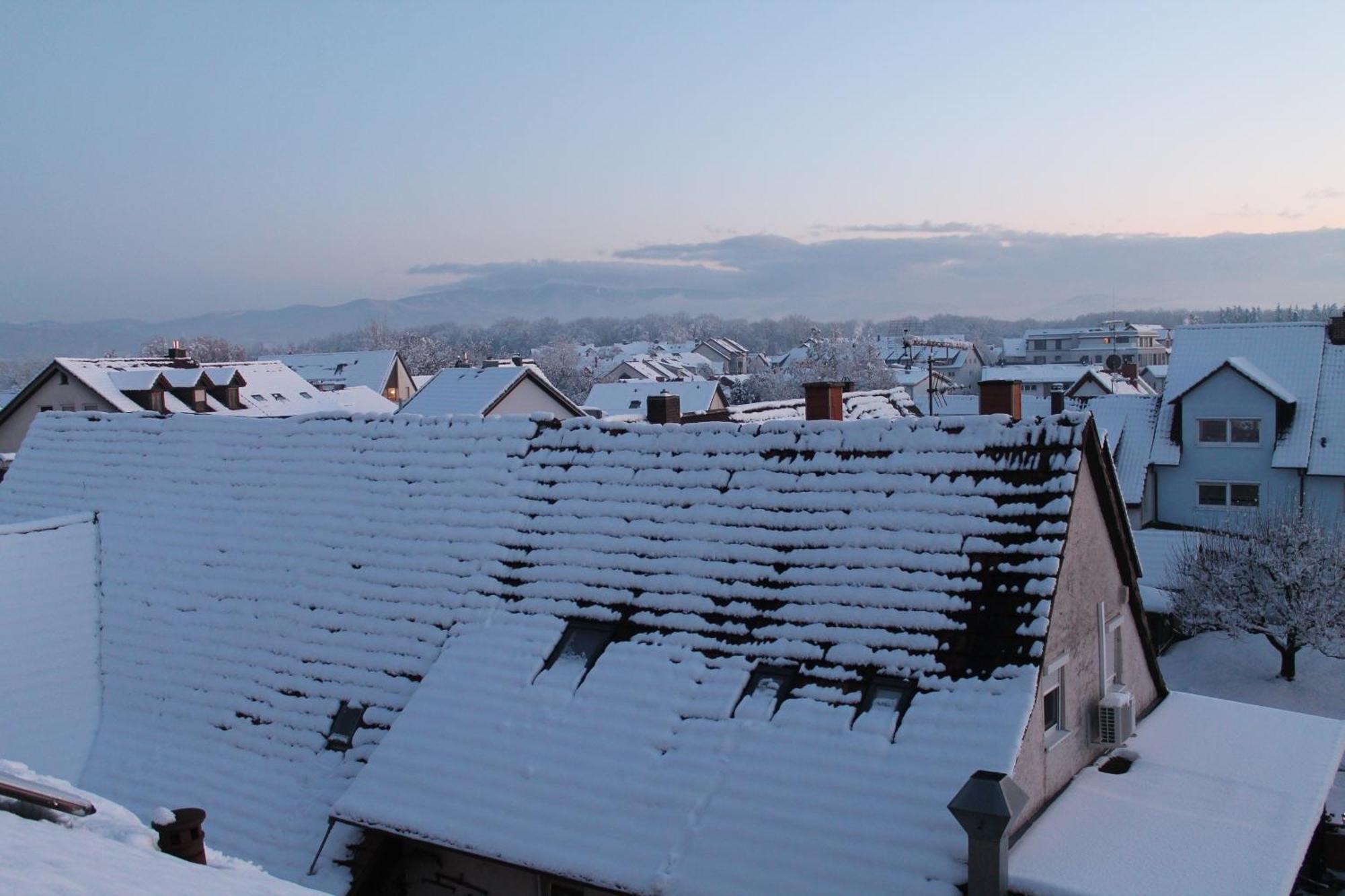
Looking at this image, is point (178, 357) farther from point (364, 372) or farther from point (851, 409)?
point (851, 409)

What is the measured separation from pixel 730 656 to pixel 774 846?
2.05 m

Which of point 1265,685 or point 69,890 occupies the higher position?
point 69,890

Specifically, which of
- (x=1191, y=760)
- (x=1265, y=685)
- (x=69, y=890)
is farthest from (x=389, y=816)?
(x=1265, y=685)

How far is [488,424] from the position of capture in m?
13.3

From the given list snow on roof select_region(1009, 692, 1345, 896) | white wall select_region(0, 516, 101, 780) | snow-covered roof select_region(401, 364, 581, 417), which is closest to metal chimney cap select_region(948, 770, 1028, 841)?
snow on roof select_region(1009, 692, 1345, 896)

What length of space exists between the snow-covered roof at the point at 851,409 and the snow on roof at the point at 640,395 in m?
33.2

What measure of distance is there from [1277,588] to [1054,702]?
15483 mm

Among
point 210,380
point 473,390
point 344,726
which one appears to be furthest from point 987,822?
point 210,380

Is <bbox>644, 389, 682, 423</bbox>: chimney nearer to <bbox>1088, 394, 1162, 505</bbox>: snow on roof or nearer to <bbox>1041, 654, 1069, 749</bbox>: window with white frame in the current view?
<bbox>1041, 654, 1069, 749</bbox>: window with white frame

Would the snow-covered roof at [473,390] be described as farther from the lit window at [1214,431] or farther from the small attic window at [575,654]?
the small attic window at [575,654]

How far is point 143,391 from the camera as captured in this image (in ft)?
148

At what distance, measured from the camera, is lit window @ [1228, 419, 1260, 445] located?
28844 millimetres

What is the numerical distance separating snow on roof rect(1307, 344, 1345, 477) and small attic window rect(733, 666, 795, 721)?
2463 centimetres

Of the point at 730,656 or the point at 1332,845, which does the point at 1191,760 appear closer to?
the point at 1332,845
